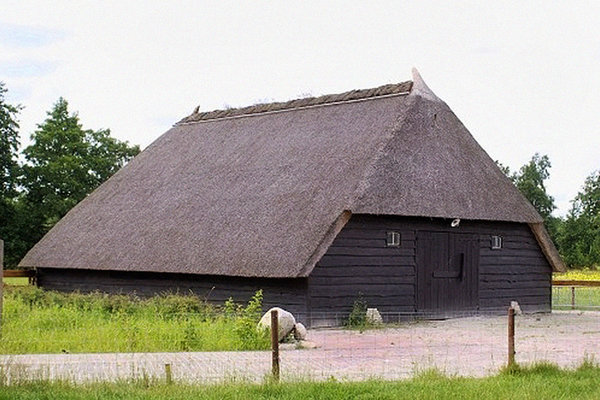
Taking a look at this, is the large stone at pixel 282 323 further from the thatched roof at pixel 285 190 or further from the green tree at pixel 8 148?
the green tree at pixel 8 148

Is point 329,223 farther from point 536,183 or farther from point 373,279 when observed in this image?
point 536,183

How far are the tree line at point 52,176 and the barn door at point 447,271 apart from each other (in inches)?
1008

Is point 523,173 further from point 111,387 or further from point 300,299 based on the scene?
point 111,387

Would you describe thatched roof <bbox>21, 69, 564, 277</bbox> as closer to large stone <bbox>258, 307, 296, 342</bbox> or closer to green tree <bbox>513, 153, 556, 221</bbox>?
large stone <bbox>258, 307, 296, 342</bbox>

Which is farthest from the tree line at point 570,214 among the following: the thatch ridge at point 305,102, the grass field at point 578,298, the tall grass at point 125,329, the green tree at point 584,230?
the tall grass at point 125,329

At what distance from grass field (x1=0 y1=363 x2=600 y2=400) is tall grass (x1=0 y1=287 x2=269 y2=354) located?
472cm

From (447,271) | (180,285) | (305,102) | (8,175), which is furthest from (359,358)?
(8,175)

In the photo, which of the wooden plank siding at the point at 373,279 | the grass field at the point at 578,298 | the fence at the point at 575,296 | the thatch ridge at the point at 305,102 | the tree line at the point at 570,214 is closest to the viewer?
the wooden plank siding at the point at 373,279

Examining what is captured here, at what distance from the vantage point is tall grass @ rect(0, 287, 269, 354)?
16.2m

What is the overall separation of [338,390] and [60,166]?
39138 mm

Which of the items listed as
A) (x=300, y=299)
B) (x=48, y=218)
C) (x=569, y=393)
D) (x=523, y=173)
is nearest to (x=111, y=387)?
(x=569, y=393)

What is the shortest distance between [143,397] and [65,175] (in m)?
39.4

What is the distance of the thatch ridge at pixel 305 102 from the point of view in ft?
88.1

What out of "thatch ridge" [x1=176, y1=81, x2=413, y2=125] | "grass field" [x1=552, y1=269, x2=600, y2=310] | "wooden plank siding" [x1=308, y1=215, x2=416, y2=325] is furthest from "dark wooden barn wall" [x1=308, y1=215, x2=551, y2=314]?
"thatch ridge" [x1=176, y1=81, x2=413, y2=125]
